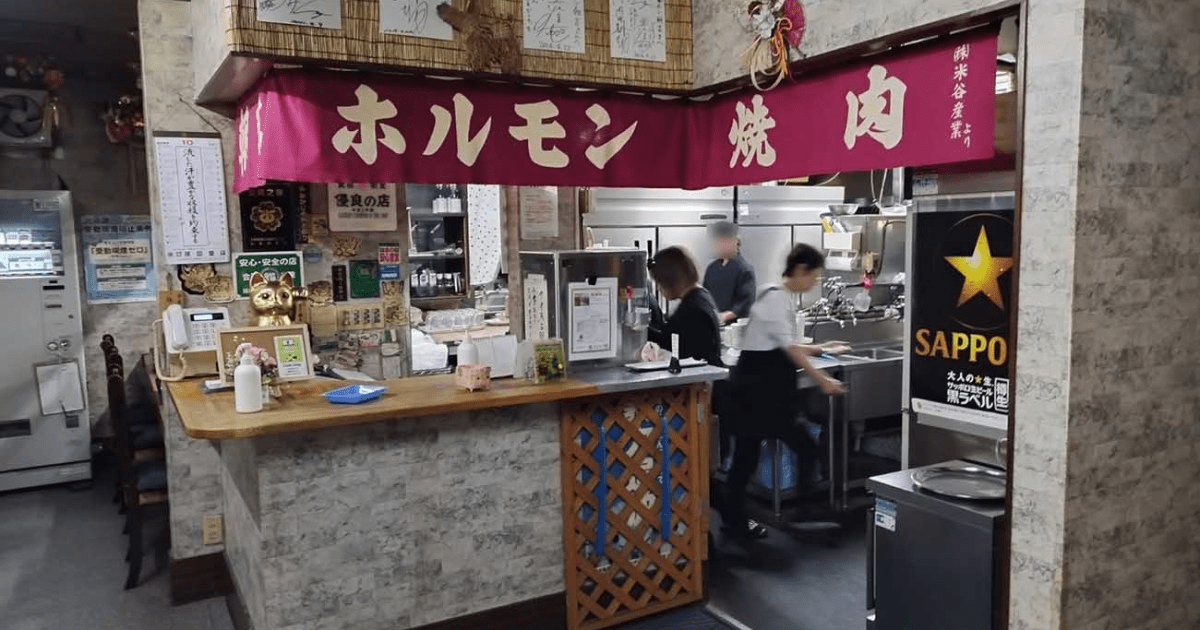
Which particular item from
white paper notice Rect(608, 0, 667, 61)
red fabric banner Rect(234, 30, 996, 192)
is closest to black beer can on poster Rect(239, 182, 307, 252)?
red fabric banner Rect(234, 30, 996, 192)

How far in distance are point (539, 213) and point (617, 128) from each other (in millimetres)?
1945

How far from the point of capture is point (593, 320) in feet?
13.5

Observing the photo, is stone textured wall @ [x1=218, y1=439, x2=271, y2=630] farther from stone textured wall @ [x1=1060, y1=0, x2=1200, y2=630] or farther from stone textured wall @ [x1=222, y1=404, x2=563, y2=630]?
stone textured wall @ [x1=1060, y1=0, x2=1200, y2=630]

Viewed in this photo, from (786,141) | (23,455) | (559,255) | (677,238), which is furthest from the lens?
(677,238)

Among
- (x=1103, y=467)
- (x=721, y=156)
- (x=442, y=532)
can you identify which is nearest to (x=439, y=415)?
(x=442, y=532)

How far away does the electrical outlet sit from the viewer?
4350 millimetres

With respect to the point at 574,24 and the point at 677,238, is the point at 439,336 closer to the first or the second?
the point at 677,238

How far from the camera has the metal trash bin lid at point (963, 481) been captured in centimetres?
262

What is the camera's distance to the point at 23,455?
625 cm

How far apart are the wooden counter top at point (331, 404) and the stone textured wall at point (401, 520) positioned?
112mm

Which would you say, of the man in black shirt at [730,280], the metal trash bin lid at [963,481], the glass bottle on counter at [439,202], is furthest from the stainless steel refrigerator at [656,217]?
the metal trash bin lid at [963,481]

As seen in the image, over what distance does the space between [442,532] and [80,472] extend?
14.4 ft

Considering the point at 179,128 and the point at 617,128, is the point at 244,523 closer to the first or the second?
the point at 179,128

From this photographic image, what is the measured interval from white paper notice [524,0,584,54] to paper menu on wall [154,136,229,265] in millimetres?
1957
